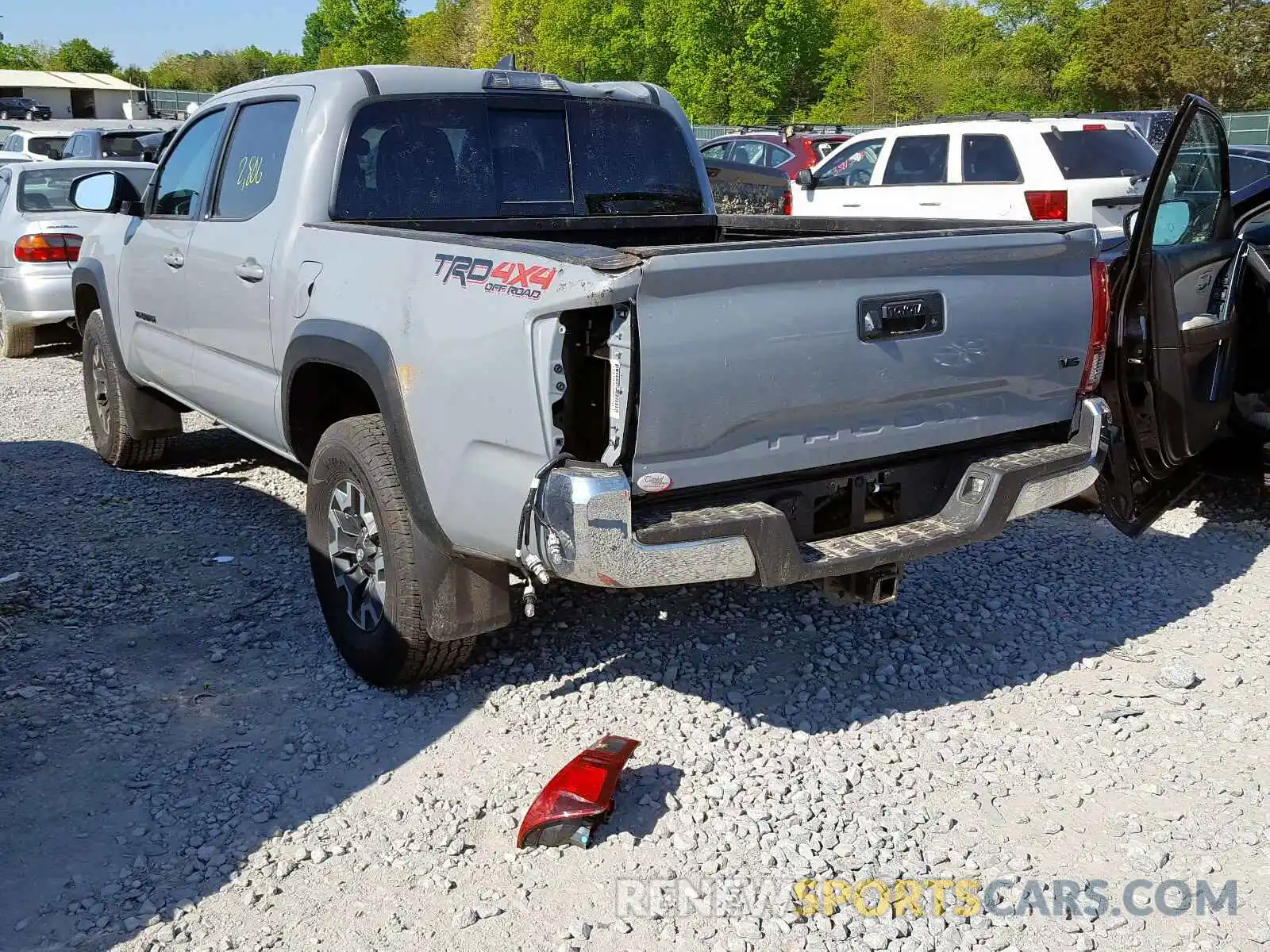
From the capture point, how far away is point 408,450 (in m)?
3.64

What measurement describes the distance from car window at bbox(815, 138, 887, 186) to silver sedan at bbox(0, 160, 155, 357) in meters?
7.17

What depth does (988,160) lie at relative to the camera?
11.2 meters

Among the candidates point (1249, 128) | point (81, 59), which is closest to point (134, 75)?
point (81, 59)

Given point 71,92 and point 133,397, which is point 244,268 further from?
point 71,92

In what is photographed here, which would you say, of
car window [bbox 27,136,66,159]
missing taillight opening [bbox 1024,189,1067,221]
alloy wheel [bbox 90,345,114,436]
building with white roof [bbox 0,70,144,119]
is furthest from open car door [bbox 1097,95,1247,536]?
building with white roof [bbox 0,70,144,119]

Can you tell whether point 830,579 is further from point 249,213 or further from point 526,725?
point 249,213

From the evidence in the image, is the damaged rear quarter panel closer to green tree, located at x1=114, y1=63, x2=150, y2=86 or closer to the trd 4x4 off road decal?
the trd 4x4 off road decal

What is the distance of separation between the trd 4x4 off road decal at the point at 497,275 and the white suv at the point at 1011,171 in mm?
7557

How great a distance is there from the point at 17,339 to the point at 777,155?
12.4 meters

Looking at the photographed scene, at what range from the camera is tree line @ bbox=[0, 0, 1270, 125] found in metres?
47.7

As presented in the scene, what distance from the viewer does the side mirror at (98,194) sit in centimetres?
579

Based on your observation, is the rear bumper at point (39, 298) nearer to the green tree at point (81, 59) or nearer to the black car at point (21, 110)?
the black car at point (21, 110)

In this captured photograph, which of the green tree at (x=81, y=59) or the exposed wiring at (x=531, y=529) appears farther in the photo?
the green tree at (x=81, y=59)

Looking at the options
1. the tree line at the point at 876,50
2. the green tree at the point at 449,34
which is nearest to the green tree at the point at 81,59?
the green tree at the point at 449,34
